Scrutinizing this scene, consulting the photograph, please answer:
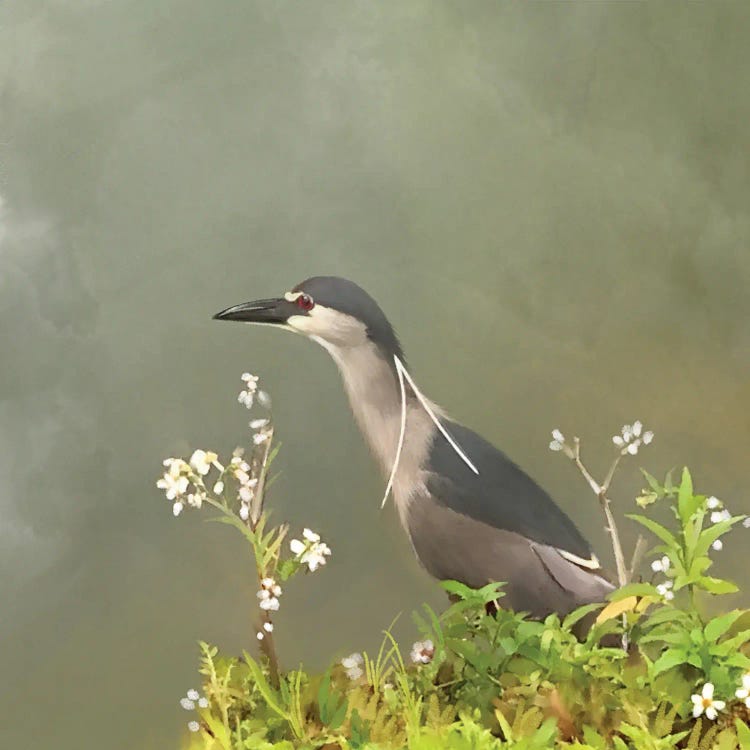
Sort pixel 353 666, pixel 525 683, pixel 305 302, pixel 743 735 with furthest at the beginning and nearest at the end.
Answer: pixel 305 302
pixel 353 666
pixel 525 683
pixel 743 735

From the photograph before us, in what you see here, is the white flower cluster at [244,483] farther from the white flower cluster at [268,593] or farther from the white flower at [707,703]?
the white flower at [707,703]

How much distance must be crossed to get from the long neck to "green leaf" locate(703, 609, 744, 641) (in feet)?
1.55

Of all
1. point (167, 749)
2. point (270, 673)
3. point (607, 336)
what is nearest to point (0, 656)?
point (167, 749)

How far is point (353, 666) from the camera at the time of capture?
1133 millimetres

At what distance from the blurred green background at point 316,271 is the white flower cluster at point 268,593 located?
0.34 ft

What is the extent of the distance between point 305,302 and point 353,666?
58cm

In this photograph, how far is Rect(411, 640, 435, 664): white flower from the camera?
112cm

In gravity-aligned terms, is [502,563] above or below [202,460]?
below

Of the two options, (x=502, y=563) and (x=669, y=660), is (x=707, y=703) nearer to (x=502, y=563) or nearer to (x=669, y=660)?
(x=669, y=660)

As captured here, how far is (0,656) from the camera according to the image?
3.85 ft

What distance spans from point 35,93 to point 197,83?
271 millimetres

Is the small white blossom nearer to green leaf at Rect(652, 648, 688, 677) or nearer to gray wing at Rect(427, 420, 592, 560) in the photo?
gray wing at Rect(427, 420, 592, 560)

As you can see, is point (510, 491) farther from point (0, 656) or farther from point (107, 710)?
point (0, 656)

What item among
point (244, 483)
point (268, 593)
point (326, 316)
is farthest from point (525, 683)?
point (326, 316)
